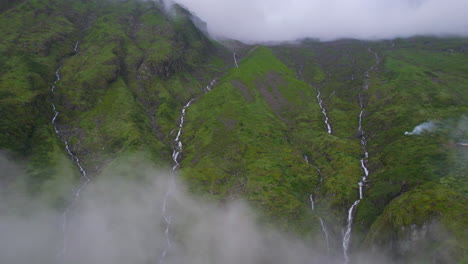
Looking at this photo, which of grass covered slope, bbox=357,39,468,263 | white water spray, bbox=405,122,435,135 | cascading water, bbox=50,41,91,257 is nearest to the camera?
grass covered slope, bbox=357,39,468,263

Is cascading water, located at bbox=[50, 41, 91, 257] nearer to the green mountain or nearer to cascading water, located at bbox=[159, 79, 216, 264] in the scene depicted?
the green mountain

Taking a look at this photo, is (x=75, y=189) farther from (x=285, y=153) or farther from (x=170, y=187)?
(x=285, y=153)

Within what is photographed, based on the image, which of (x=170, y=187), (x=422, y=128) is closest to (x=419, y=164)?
(x=422, y=128)

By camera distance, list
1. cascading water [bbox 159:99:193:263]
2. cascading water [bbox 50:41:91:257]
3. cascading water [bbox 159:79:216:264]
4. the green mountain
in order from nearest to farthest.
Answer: the green mountain, cascading water [bbox 50:41:91:257], cascading water [bbox 159:99:193:263], cascading water [bbox 159:79:216:264]

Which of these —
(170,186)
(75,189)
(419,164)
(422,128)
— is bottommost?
(170,186)

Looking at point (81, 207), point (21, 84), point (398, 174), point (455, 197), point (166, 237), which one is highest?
point (21, 84)

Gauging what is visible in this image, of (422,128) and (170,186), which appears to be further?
(422,128)

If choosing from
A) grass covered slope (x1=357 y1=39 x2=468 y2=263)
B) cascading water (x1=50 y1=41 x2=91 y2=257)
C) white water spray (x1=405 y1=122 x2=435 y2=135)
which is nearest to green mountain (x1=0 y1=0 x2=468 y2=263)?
grass covered slope (x1=357 y1=39 x2=468 y2=263)

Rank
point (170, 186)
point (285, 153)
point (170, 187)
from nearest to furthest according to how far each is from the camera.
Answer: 1. point (170, 187)
2. point (170, 186)
3. point (285, 153)

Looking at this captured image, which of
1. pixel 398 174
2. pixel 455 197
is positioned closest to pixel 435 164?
pixel 398 174

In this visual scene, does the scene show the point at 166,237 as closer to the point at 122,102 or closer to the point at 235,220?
the point at 235,220

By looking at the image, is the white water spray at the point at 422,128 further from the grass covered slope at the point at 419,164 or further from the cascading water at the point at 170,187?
the cascading water at the point at 170,187
